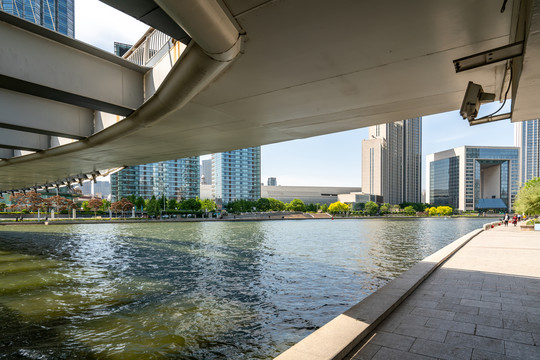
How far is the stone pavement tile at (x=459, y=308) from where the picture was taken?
645 centimetres

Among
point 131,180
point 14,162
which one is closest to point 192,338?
point 14,162

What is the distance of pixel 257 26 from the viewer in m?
5.00

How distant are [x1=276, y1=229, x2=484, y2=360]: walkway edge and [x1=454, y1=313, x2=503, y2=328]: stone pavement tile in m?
1.15

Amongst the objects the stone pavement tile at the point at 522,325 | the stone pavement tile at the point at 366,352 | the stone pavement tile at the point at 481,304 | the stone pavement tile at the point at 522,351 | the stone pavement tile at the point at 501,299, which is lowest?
the stone pavement tile at the point at 501,299

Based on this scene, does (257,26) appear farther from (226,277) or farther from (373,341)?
(226,277)

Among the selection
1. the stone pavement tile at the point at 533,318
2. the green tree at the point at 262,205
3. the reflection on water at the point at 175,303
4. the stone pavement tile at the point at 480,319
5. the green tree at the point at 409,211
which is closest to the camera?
the stone pavement tile at the point at 480,319

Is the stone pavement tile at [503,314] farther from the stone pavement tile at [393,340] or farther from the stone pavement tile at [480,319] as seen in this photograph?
the stone pavement tile at [393,340]

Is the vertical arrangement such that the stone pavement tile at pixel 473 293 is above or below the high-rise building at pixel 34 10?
below

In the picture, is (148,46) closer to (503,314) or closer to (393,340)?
(393,340)

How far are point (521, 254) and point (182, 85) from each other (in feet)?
55.4

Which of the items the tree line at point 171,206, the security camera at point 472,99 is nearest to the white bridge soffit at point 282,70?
the security camera at point 472,99

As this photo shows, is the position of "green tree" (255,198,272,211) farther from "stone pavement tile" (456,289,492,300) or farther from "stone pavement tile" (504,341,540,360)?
"stone pavement tile" (504,341,540,360)

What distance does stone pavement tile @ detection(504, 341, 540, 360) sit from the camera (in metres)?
4.51

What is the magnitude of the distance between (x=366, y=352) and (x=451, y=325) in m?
2.16
